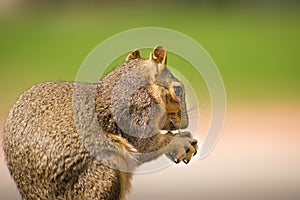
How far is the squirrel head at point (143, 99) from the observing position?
4680 mm

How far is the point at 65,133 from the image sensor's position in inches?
A: 179

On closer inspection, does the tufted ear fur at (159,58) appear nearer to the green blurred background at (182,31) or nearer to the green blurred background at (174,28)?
the green blurred background at (182,31)

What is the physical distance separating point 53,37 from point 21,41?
64cm

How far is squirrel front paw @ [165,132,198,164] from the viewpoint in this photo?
481 cm

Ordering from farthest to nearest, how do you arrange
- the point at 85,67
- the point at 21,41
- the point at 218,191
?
1. the point at 21,41
2. the point at 218,191
3. the point at 85,67

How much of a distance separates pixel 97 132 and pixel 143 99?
0.26 m

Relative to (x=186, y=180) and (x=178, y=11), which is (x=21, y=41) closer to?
(x=178, y=11)

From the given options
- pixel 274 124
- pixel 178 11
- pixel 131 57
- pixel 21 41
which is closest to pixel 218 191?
pixel 274 124

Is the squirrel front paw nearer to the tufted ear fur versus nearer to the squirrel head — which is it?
the squirrel head

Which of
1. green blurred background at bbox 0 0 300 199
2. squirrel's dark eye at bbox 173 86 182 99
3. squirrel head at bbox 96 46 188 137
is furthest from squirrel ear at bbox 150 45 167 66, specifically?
green blurred background at bbox 0 0 300 199

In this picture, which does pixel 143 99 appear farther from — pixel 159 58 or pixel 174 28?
pixel 174 28

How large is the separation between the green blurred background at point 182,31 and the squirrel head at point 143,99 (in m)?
4.32

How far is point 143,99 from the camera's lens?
15.4ft

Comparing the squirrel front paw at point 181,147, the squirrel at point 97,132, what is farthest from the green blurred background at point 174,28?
the squirrel at point 97,132
